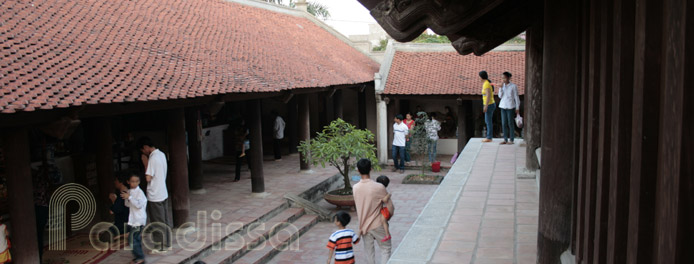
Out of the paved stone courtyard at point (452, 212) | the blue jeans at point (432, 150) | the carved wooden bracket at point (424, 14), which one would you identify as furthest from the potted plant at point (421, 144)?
the carved wooden bracket at point (424, 14)

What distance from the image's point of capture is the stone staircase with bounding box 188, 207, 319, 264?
29.6ft

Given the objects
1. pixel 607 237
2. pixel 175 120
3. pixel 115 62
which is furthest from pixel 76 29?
pixel 607 237

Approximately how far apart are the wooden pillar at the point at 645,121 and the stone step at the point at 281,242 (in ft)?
26.4

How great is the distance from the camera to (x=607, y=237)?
2.12 metres

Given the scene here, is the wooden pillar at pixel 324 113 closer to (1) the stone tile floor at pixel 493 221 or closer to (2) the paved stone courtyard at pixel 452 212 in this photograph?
(2) the paved stone courtyard at pixel 452 212

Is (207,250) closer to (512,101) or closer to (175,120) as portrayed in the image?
(175,120)

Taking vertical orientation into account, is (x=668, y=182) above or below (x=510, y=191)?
above

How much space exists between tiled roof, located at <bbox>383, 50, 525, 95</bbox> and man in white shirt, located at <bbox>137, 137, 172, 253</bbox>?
11500mm

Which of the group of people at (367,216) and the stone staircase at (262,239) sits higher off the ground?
the group of people at (367,216)

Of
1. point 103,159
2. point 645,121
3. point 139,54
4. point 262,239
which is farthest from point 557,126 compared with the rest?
point 103,159

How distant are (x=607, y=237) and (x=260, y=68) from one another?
35.6 ft

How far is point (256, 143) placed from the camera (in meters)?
12.3

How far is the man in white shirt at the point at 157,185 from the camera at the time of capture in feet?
26.6

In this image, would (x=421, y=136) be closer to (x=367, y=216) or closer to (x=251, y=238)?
(x=251, y=238)
